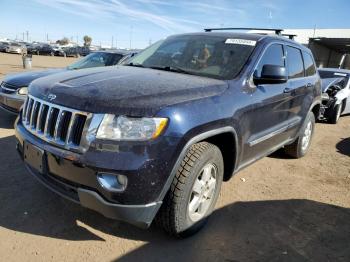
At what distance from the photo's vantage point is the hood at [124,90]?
8.98 feet

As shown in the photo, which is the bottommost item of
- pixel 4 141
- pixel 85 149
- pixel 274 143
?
pixel 4 141

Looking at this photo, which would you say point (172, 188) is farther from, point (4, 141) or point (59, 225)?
point (4, 141)

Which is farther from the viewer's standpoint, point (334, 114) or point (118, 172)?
point (334, 114)

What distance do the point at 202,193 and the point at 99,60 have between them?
18.6 ft

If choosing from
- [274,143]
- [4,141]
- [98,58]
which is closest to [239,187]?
[274,143]

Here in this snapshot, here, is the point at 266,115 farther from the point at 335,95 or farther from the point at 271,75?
the point at 335,95

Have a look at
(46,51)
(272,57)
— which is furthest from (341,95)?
(46,51)

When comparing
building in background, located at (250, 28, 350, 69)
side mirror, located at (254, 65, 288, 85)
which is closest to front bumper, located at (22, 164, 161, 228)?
side mirror, located at (254, 65, 288, 85)

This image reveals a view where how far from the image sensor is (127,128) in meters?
2.69

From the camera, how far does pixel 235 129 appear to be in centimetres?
345

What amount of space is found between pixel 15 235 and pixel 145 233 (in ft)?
3.72

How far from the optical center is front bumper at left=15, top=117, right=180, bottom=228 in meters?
2.63

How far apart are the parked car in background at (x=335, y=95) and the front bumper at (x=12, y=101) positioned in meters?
7.26

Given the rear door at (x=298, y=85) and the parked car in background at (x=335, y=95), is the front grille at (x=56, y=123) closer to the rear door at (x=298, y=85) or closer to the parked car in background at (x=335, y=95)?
the rear door at (x=298, y=85)
